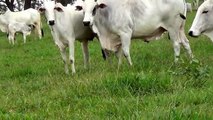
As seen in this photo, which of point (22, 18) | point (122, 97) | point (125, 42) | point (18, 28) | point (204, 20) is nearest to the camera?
point (122, 97)

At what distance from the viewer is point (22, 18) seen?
24.6 meters

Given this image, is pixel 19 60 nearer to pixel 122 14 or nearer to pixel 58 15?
pixel 58 15

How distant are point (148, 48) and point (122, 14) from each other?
15.5ft

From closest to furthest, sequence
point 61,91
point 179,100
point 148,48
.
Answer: point 179,100, point 61,91, point 148,48

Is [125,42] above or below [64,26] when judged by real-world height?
below

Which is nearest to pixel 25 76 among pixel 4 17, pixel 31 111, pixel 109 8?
pixel 109 8

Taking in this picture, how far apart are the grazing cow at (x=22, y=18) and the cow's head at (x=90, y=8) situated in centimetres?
1445

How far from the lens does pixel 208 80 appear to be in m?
6.99

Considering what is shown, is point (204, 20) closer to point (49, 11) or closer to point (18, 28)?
point (49, 11)

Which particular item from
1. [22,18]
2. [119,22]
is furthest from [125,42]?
[22,18]

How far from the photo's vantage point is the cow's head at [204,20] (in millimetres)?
9328

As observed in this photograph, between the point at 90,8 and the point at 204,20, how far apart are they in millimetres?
2477

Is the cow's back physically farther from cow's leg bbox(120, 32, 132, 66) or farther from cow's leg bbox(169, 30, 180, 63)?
cow's leg bbox(120, 32, 132, 66)

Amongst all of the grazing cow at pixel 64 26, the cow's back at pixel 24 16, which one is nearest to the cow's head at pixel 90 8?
the grazing cow at pixel 64 26
